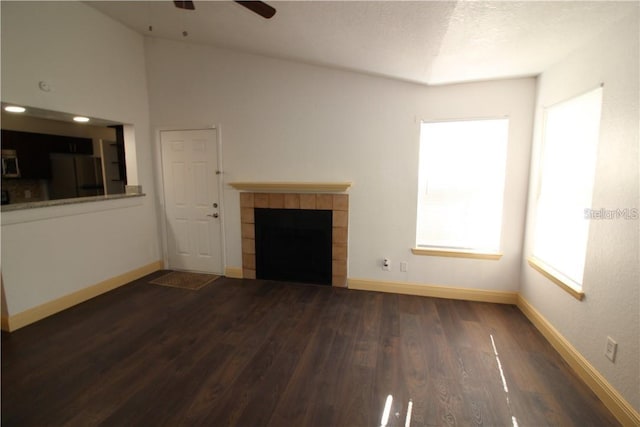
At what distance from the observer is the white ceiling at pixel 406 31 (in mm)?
1700

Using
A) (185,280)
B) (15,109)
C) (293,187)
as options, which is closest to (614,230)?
(293,187)

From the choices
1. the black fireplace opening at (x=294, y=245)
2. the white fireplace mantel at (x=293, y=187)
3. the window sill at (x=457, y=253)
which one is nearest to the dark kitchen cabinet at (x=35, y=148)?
the white fireplace mantel at (x=293, y=187)

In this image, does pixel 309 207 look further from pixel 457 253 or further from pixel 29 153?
pixel 29 153

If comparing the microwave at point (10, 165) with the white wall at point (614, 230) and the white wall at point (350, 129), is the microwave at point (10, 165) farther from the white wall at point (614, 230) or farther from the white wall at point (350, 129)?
the white wall at point (614, 230)

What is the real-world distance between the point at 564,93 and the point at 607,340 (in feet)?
6.10

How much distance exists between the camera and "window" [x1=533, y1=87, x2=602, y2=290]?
2.06 meters

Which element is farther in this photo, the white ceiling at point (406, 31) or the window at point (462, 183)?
the window at point (462, 183)

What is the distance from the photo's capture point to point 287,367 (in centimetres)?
206

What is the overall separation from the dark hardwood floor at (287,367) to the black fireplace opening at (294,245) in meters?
0.60

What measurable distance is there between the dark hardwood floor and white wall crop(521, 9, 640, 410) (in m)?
0.30

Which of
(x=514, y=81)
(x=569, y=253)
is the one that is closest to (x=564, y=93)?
(x=514, y=81)

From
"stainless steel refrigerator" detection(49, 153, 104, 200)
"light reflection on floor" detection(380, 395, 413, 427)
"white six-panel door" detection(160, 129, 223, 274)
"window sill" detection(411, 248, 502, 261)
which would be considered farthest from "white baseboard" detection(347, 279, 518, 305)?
"stainless steel refrigerator" detection(49, 153, 104, 200)

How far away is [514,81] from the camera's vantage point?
280cm

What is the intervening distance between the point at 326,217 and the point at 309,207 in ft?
0.80
